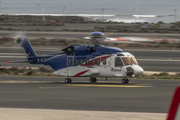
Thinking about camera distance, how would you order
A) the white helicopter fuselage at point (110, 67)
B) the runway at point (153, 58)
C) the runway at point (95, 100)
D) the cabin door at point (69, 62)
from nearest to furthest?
1. the runway at point (95, 100)
2. the white helicopter fuselage at point (110, 67)
3. the cabin door at point (69, 62)
4. the runway at point (153, 58)

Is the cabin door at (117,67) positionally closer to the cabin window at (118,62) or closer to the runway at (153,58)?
the cabin window at (118,62)

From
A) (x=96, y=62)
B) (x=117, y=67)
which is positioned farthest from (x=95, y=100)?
(x=96, y=62)

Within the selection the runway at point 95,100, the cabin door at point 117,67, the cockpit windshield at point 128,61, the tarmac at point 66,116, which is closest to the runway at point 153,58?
the cockpit windshield at point 128,61

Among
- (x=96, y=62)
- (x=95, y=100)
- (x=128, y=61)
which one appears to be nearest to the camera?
(x=95, y=100)

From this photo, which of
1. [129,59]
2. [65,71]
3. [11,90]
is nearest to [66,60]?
[65,71]

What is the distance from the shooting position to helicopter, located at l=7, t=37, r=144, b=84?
2056cm

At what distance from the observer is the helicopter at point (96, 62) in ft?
67.5

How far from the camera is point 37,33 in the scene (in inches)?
2667

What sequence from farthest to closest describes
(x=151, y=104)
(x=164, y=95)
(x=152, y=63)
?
(x=152, y=63) < (x=164, y=95) < (x=151, y=104)

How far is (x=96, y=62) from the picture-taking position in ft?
70.2

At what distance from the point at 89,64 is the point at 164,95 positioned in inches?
289

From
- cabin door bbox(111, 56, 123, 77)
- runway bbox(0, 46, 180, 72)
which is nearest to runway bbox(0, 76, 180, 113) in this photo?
cabin door bbox(111, 56, 123, 77)

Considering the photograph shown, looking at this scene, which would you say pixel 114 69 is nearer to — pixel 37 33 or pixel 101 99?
pixel 101 99

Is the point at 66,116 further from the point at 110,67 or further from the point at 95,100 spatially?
the point at 110,67
